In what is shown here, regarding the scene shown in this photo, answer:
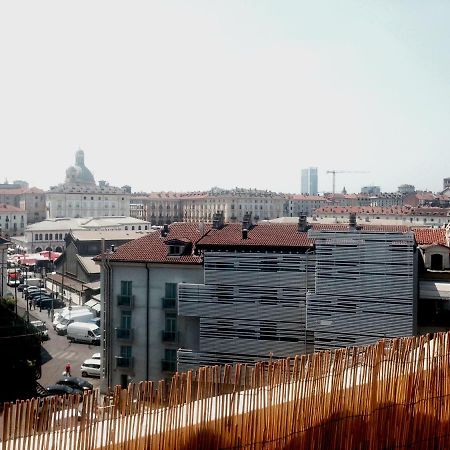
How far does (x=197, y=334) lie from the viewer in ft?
71.2

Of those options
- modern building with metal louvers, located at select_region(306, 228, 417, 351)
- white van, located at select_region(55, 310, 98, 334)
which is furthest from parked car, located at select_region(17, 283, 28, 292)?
modern building with metal louvers, located at select_region(306, 228, 417, 351)

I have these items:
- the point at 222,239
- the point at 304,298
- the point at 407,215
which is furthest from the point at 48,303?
the point at 407,215

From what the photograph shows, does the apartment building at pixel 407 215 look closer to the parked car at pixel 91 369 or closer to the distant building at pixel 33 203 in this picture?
the distant building at pixel 33 203

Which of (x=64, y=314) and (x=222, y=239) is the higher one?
(x=222, y=239)

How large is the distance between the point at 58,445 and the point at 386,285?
49.5 feet

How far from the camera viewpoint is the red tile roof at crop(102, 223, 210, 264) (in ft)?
73.6

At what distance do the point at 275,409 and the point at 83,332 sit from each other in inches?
1165

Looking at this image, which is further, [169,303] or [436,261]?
[169,303]

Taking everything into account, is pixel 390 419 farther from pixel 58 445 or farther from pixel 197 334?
pixel 197 334

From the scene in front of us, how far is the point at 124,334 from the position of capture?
22922 millimetres

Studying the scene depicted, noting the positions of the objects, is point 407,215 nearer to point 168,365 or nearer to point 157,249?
point 157,249

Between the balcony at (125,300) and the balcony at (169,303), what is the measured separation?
Answer: 1.26 metres

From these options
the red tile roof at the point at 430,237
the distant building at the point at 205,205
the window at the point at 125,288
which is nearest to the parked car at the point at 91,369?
the window at the point at 125,288

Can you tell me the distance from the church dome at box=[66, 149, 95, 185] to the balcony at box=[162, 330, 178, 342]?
130 meters
